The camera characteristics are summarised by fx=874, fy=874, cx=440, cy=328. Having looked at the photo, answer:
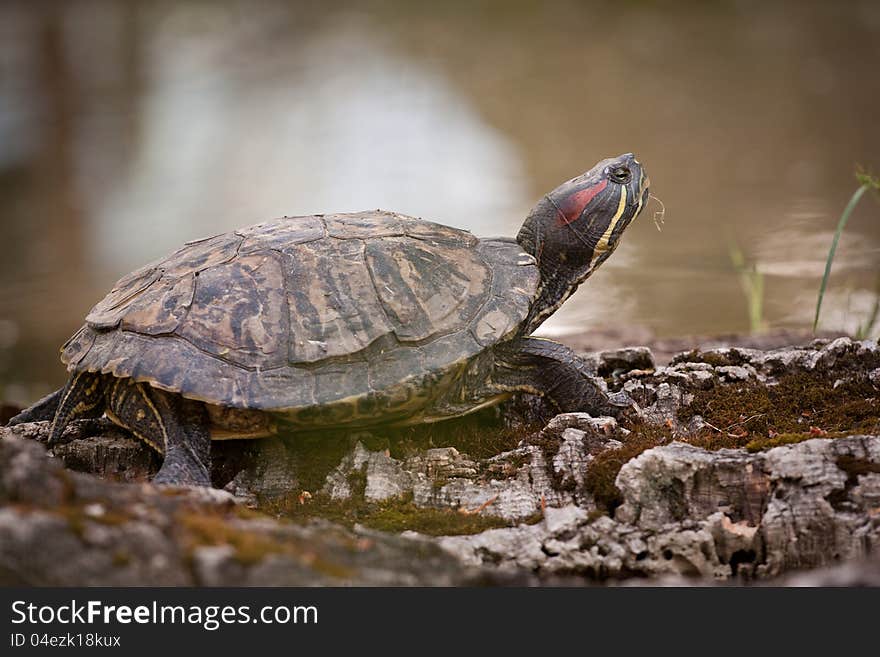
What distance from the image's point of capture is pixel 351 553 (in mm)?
3096

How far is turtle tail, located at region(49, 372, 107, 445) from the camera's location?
4.78 metres

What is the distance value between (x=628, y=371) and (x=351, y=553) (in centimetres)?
287

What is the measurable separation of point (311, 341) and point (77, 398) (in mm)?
1391

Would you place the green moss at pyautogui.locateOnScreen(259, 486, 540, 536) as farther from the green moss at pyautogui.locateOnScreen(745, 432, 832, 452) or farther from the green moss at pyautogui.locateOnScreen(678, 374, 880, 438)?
the green moss at pyautogui.locateOnScreen(678, 374, 880, 438)

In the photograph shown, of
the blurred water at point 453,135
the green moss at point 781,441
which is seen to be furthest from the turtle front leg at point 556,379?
the blurred water at point 453,135

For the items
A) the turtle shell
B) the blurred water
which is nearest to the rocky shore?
the turtle shell

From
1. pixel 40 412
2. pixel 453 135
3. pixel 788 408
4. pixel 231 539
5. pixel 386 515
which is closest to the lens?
pixel 231 539

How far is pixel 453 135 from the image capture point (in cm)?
1622

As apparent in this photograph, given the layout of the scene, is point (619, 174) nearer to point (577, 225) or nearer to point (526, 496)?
point (577, 225)

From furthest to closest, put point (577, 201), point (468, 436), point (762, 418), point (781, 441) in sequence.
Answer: point (577, 201) → point (468, 436) → point (762, 418) → point (781, 441)

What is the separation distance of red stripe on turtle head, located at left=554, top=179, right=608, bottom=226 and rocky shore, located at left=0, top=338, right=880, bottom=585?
91cm

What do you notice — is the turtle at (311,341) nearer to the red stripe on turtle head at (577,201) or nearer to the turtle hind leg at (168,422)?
the turtle hind leg at (168,422)

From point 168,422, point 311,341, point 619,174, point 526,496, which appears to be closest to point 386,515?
point 526,496

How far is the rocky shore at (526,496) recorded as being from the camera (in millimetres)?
2898
